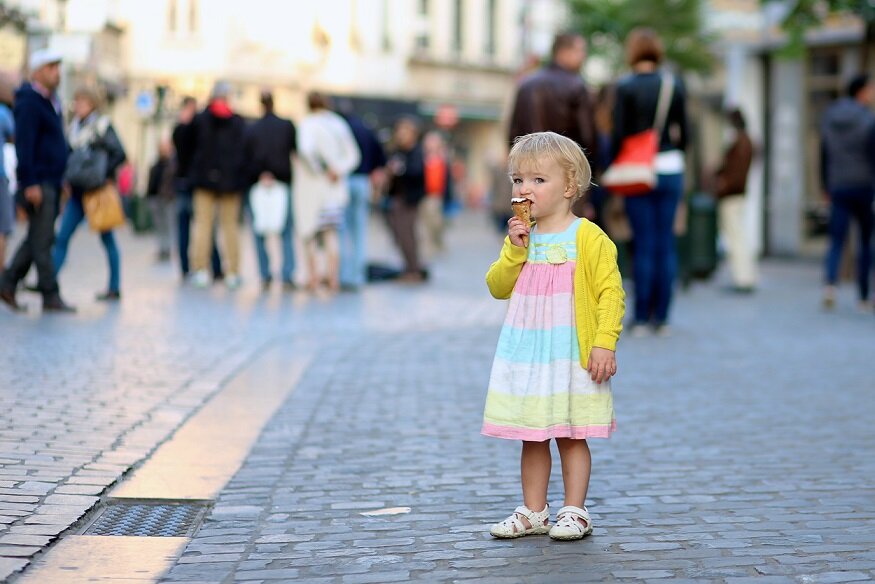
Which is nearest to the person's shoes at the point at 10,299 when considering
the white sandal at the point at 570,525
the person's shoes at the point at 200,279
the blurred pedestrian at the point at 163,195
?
the person's shoes at the point at 200,279

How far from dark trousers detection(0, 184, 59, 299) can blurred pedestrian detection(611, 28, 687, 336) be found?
4065 millimetres

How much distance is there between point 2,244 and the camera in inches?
492

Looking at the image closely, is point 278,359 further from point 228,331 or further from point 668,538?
point 668,538

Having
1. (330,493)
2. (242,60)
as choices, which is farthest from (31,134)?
(242,60)

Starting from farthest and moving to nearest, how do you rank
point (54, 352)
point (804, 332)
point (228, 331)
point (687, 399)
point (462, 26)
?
point (462, 26)
point (804, 332)
point (228, 331)
point (54, 352)
point (687, 399)

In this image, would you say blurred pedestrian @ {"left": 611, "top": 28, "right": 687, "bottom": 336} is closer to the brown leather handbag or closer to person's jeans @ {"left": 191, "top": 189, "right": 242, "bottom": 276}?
the brown leather handbag

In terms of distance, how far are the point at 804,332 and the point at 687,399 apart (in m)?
4.19

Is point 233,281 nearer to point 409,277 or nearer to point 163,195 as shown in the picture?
point 409,277

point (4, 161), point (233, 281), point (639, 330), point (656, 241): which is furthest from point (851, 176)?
point (4, 161)

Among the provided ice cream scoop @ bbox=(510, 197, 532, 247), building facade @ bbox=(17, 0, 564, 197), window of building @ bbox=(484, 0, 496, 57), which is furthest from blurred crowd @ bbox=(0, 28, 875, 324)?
window of building @ bbox=(484, 0, 496, 57)

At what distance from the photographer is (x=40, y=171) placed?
1193 cm

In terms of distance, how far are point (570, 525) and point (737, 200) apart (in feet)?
40.5

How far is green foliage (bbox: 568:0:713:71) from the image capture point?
104 ft

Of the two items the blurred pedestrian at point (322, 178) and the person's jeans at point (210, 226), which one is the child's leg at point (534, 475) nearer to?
the blurred pedestrian at point (322, 178)
